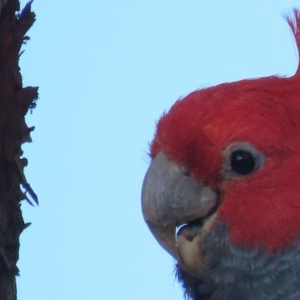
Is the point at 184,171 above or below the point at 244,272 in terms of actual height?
above

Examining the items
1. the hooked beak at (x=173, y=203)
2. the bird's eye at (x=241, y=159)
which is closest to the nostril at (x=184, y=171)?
the hooked beak at (x=173, y=203)

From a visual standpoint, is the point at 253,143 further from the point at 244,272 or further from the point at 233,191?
the point at 244,272

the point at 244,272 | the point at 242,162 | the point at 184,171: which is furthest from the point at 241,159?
the point at 244,272

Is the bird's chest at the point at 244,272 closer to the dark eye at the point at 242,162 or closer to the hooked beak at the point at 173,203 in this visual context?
the hooked beak at the point at 173,203

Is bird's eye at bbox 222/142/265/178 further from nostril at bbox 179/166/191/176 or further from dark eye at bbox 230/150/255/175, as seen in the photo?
nostril at bbox 179/166/191/176

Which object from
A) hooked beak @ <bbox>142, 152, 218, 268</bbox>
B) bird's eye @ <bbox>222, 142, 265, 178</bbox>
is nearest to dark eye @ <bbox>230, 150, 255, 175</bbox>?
bird's eye @ <bbox>222, 142, 265, 178</bbox>
